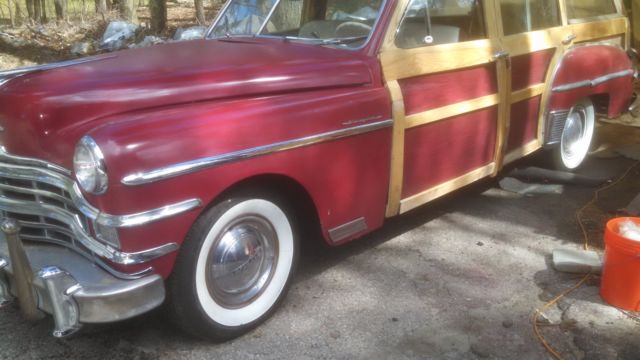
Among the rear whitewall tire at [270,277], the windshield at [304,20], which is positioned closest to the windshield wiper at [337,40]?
the windshield at [304,20]

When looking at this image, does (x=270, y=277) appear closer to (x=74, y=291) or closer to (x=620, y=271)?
(x=74, y=291)

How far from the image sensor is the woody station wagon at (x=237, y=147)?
215 centimetres

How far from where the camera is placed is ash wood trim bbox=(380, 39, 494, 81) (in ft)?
9.84

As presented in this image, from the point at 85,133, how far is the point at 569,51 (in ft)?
11.8

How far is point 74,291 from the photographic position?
82.7 inches

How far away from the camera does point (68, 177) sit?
222 cm

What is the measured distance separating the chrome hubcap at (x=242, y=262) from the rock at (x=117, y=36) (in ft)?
25.4

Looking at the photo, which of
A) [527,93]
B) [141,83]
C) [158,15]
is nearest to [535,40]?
[527,93]

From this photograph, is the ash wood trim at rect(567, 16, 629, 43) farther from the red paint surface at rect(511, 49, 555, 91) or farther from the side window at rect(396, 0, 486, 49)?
the side window at rect(396, 0, 486, 49)

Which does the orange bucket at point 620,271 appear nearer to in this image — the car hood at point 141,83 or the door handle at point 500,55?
the door handle at point 500,55

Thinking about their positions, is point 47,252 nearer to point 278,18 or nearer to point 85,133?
point 85,133

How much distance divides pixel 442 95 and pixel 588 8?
91.0 inches

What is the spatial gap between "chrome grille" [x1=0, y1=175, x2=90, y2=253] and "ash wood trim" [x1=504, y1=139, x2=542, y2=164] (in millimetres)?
2857

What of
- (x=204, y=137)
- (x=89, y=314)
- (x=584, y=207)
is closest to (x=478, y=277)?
(x=584, y=207)
